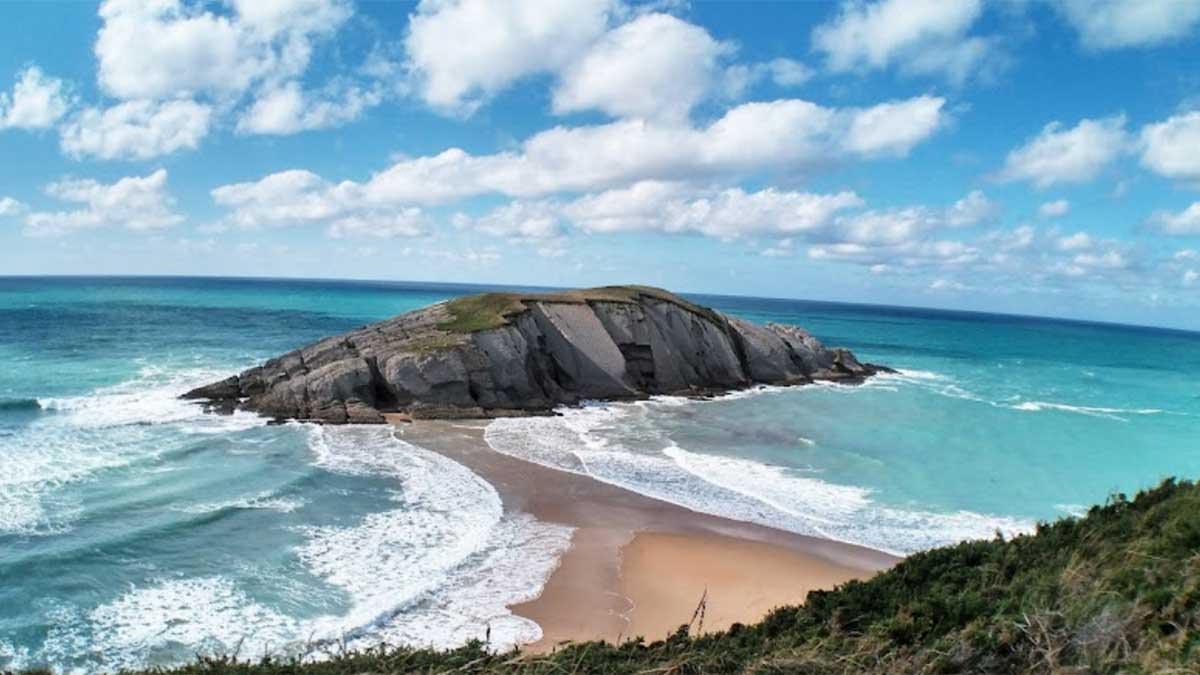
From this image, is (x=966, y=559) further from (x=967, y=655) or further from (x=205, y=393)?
(x=205, y=393)

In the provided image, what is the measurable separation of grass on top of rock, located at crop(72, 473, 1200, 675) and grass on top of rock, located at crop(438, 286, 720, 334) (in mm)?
37343

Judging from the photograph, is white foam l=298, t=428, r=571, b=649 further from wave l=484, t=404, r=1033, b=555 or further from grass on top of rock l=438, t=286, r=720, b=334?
grass on top of rock l=438, t=286, r=720, b=334

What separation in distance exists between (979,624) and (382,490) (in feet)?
72.9

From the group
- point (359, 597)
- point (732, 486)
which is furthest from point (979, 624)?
point (732, 486)

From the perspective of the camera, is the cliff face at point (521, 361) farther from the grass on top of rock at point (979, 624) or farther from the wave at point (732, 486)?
the grass on top of rock at point (979, 624)

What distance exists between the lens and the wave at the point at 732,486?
963 inches

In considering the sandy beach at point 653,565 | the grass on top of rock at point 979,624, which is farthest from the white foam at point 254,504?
the grass on top of rock at point 979,624

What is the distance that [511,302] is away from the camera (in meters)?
52.2

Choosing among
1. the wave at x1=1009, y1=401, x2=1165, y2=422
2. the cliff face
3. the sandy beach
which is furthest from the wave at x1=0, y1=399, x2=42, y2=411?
the wave at x1=1009, y1=401, x2=1165, y2=422

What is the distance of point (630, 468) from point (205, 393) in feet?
96.5

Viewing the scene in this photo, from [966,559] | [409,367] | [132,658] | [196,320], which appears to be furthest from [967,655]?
[196,320]

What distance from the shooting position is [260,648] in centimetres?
1480

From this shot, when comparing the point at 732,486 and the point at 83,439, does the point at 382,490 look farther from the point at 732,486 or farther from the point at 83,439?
the point at 83,439

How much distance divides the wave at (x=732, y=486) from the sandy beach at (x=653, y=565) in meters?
1.22
